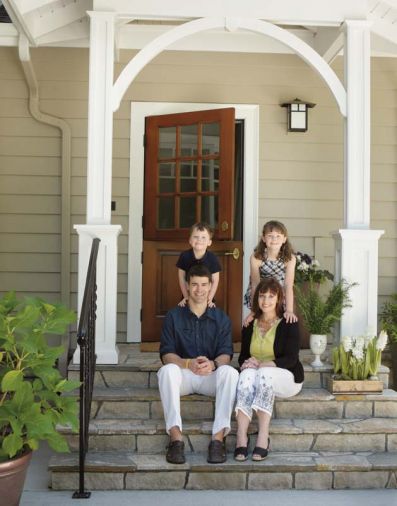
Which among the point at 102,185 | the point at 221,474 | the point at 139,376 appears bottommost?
the point at 221,474

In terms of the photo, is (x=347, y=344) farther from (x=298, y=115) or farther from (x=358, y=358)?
(x=298, y=115)

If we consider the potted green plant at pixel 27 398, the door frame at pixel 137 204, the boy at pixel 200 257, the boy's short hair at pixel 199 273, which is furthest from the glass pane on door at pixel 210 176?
the potted green plant at pixel 27 398

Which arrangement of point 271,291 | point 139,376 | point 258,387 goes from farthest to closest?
point 139,376 < point 271,291 < point 258,387

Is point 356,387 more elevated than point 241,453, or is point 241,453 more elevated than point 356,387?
point 356,387

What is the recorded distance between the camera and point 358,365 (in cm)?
421

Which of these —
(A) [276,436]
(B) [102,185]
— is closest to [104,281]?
(B) [102,185]

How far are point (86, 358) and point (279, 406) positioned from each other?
1175 millimetres

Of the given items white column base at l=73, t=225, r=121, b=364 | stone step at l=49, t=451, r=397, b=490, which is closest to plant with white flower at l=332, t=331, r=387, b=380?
stone step at l=49, t=451, r=397, b=490

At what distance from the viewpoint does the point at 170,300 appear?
17.6 feet

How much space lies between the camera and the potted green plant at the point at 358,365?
414 cm

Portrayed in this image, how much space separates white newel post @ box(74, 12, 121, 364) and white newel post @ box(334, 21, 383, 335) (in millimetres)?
1442

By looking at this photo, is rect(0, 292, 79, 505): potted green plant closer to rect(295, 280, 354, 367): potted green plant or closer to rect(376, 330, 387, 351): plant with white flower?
rect(295, 280, 354, 367): potted green plant

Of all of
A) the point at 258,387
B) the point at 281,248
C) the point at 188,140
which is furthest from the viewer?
the point at 188,140

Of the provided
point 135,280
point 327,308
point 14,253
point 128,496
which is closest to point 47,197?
point 14,253
